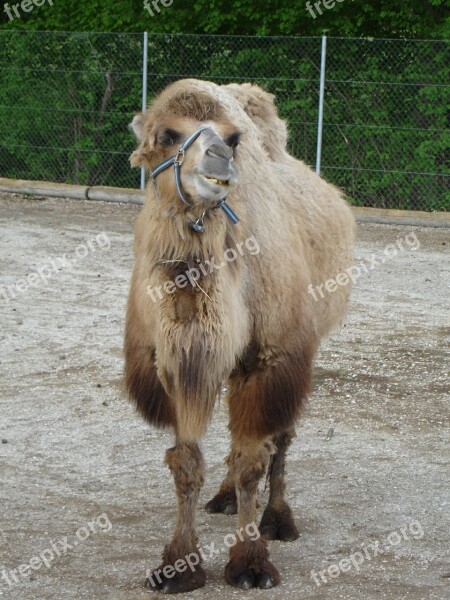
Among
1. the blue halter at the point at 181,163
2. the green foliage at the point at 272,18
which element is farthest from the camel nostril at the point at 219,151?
the green foliage at the point at 272,18

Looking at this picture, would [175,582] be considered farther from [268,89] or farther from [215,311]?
[268,89]

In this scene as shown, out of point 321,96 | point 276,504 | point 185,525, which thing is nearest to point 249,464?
point 185,525

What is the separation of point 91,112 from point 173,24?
180 cm

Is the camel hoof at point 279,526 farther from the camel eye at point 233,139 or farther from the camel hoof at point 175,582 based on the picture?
the camel eye at point 233,139

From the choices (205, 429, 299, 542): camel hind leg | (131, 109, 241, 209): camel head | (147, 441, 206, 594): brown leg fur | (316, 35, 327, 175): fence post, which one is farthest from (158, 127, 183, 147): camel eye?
(316, 35, 327, 175): fence post

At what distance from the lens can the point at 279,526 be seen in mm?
5008

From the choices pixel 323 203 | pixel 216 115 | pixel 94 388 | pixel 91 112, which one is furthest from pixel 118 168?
pixel 216 115

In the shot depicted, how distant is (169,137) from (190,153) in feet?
0.49

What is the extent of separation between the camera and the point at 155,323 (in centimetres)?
419

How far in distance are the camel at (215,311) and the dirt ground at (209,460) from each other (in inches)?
11.4

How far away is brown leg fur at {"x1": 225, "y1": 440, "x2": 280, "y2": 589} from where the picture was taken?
175 inches

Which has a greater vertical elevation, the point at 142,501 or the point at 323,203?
the point at 323,203

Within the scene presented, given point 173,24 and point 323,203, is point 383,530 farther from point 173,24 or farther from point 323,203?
point 173,24

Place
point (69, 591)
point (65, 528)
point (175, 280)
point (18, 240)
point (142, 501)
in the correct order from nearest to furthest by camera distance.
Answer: point (175, 280)
point (69, 591)
point (65, 528)
point (142, 501)
point (18, 240)
